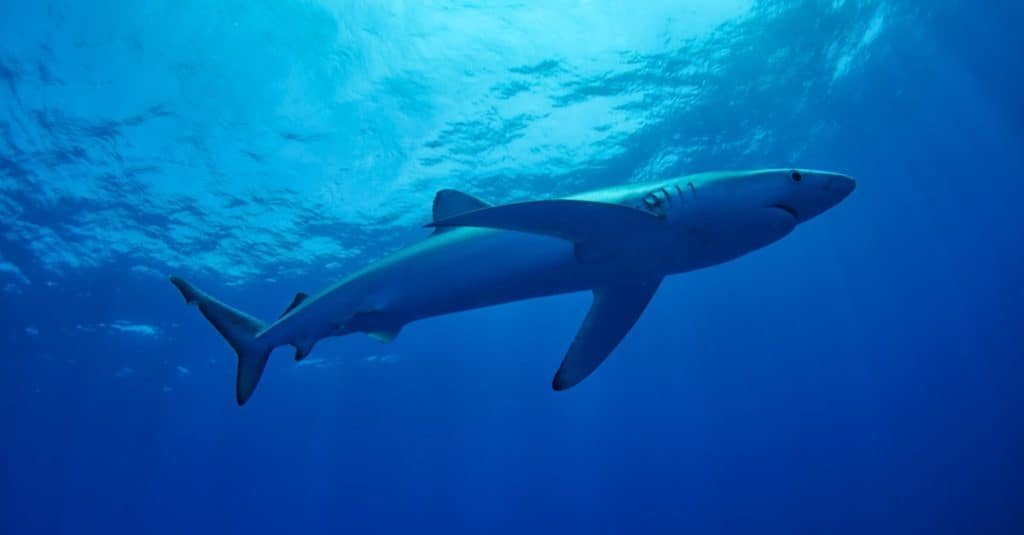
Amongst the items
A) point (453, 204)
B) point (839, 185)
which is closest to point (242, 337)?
point (453, 204)

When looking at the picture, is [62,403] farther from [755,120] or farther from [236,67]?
[755,120]

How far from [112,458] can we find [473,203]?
5139cm

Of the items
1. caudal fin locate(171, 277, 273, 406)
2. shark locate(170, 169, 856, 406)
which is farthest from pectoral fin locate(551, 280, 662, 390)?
caudal fin locate(171, 277, 273, 406)

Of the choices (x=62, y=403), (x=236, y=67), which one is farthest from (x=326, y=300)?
(x=62, y=403)

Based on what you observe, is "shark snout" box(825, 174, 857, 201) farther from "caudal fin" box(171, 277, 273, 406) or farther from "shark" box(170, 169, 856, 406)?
"caudal fin" box(171, 277, 273, 406)

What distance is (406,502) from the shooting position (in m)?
75.6

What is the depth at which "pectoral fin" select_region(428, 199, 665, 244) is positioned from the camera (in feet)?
8.75

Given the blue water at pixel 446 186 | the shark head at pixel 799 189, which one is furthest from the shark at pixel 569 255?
the blue water at pixel 446 186

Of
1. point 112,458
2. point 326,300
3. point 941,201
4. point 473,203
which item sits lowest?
point 326,300

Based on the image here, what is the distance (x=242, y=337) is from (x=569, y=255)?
3.06 meters

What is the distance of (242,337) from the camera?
4.54 m

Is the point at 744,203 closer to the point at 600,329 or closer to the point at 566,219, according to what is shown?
the point at 566,219

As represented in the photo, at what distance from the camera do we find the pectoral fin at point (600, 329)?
3820 millimetres

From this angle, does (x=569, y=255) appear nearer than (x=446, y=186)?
Yes
